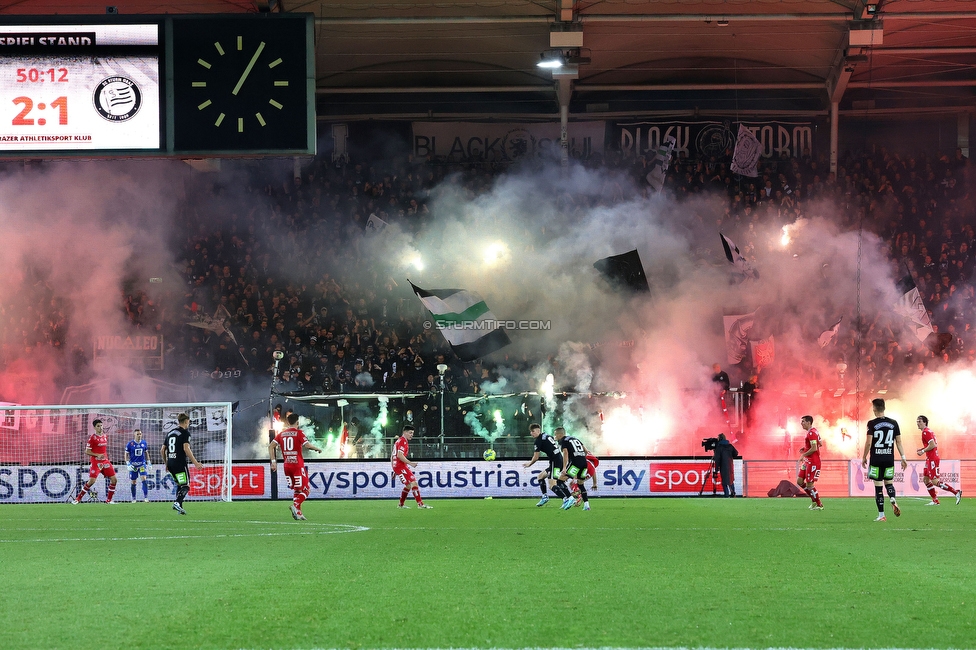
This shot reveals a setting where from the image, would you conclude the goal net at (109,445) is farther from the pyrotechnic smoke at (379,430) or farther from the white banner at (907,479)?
the white banner at (907,479)

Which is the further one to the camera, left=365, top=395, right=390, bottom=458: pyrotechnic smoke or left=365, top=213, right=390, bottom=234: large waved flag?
left=365, top=213, right=390, bottom=234: large waved flag

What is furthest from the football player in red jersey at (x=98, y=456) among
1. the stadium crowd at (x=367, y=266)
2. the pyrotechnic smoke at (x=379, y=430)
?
the stadium crowd at (x=367, y=266)

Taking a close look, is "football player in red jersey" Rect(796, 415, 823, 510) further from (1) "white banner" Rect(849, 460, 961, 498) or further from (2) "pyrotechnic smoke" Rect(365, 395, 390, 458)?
(2) "pyrotechnic smoke" Rect(365, 395, 390, 458)

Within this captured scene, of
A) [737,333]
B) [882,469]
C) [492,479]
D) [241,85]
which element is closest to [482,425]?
[492,479]

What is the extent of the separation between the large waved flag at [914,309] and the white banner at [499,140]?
10.6 meters

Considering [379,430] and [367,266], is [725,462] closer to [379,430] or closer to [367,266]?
[379,430]

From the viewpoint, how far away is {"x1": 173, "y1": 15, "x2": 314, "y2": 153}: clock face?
12.0 metres

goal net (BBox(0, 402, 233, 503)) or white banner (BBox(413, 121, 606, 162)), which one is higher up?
white banner (BBox(413, 121, 606, 162))

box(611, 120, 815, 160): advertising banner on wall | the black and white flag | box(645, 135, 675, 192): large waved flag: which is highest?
box(611, 120, 815, 160): advertising banner on wall

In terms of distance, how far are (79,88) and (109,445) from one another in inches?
669

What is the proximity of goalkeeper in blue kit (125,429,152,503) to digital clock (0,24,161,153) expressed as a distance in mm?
14117

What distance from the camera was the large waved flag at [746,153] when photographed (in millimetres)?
34906

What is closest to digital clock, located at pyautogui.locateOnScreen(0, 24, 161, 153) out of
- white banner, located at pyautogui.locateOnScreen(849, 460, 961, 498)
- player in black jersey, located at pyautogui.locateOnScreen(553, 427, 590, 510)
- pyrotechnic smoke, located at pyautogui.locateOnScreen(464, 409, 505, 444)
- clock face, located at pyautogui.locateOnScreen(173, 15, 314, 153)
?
clock face, located at pyautogui.locateOnScreen(173, 15, 314, 153)

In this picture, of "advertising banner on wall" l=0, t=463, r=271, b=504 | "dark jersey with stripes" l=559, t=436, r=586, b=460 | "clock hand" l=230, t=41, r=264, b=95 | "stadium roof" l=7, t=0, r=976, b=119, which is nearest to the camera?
"clock hand" l=230, t=41, r=264, b=95
